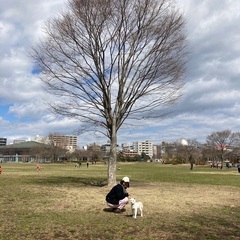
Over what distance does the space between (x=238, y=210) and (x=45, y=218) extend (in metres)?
5.77

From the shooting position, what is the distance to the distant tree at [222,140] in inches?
3465

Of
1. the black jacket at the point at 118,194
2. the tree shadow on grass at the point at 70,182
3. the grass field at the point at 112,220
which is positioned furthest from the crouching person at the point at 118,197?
the tree shadow on grass at the point at 70,182

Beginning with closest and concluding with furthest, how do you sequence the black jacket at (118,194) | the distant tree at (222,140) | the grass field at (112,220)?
the grass field at (112,220) → the black jacket at (118,194) → the distant tree at (222,140)

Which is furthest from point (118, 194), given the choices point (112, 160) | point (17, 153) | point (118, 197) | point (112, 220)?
point (17, 153)

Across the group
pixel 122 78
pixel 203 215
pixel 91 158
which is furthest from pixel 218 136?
pixel 203 215

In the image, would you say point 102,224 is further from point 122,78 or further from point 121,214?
point 122,78

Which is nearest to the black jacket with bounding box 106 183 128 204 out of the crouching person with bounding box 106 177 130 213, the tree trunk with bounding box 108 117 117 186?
the crouching person with bounding box 106 177 130 213

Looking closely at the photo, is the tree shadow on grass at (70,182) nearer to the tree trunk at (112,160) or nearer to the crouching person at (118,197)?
the tree trunk at (112,160)

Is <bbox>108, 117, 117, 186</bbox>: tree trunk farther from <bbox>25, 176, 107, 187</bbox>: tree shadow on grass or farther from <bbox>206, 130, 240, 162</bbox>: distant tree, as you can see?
<bbox>206, 130, 240, 162</bbox>: distant tree

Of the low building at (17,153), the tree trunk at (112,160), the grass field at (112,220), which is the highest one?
the low building at (17,153)

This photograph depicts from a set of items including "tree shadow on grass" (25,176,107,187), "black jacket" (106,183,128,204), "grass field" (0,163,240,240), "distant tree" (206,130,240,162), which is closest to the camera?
"grass field" (0,163,240,240)

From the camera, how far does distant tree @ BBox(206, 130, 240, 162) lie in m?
88.0

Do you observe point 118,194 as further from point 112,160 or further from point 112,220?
point 112,160

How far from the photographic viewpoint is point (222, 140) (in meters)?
88.6
